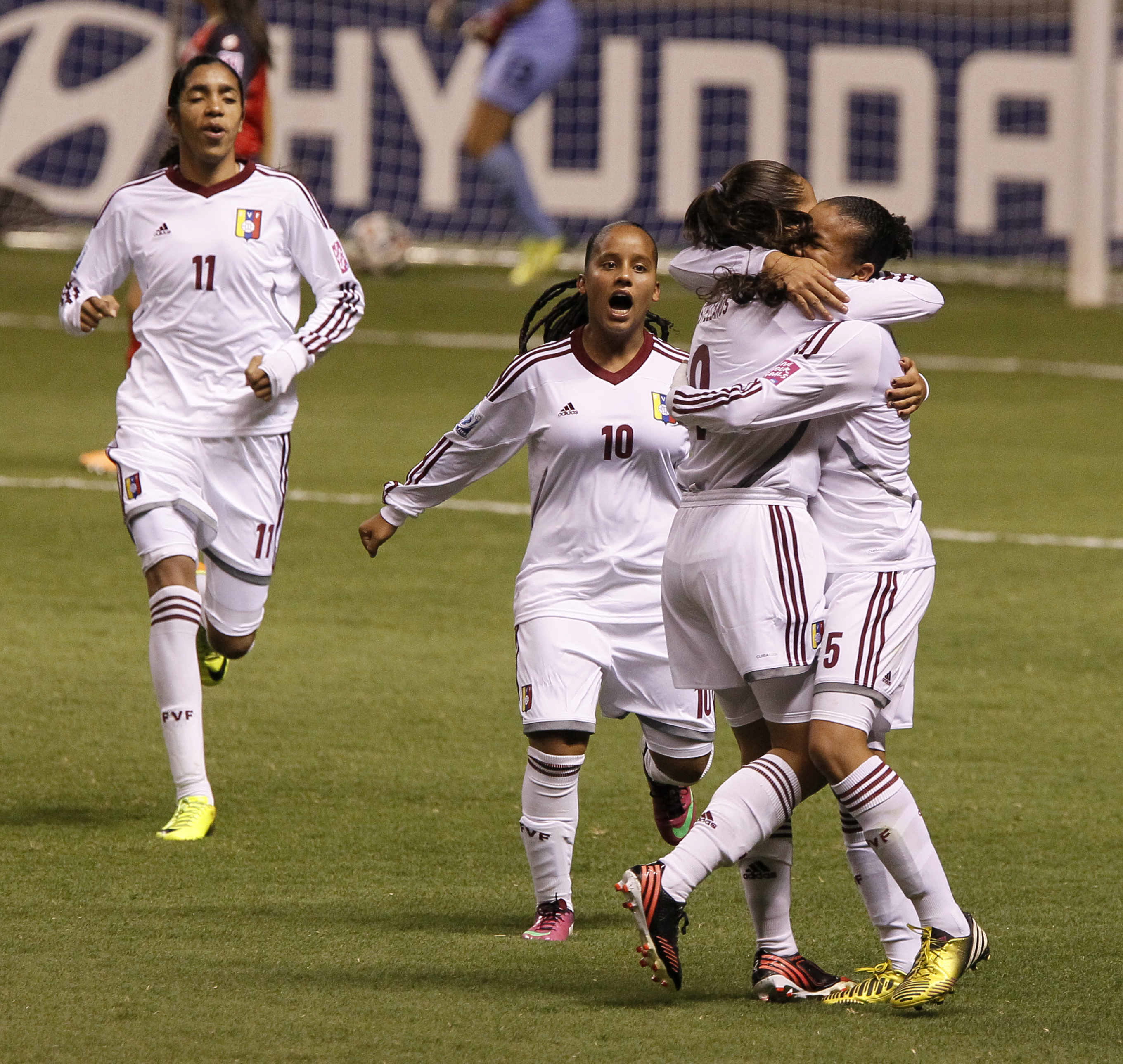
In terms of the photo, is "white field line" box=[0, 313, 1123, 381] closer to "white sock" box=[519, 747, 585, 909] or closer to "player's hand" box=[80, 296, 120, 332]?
"player's hand" box=[80, 296, 120, 332]

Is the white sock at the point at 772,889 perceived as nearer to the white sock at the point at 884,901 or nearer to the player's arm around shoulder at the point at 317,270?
the white sock at the point at 884,901

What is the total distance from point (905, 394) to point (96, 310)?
108 inches

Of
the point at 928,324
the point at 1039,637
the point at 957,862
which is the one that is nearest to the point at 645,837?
the point at 957,862

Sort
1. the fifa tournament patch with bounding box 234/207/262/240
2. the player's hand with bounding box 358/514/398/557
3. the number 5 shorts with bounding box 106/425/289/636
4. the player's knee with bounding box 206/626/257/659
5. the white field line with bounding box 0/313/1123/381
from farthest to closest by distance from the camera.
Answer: the white field line with bounding box 0/313/1123/381 → the player's knee with bounding box 206/626/257/659 → the fifa tournament patch with bounding box 234/207/262/240 → the number 5 shorts with bounding box 106/425/289/636 → the player's hand with bounding box 358/514/398/557

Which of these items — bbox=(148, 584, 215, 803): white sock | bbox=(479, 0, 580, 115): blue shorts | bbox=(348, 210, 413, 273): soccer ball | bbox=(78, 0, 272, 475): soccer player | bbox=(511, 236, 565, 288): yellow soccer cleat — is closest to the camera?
bbox=(148, 584, 215, 803): white sock

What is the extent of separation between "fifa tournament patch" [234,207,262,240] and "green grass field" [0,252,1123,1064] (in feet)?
5.09

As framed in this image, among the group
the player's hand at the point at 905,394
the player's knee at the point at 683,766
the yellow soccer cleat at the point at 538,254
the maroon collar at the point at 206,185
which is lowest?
the yellow soccer cleat at the point at 538,254

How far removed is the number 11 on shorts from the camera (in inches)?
249

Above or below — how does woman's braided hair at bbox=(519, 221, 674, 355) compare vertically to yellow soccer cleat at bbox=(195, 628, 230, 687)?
above

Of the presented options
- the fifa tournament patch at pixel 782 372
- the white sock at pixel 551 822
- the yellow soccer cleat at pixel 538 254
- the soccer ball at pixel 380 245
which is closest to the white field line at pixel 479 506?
the white sock at pixel 551 822

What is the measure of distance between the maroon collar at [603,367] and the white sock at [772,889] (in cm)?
120

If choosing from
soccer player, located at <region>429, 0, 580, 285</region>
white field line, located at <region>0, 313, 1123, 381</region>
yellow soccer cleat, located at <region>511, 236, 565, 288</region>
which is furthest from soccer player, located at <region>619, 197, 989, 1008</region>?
soccer player, located at <region>429, 0, 580, 285</region>

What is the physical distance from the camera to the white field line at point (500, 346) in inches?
A: 626

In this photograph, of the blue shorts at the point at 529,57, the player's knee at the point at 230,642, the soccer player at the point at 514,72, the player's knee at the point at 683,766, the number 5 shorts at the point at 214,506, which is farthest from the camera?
the blue shorts at the point at 529,57
